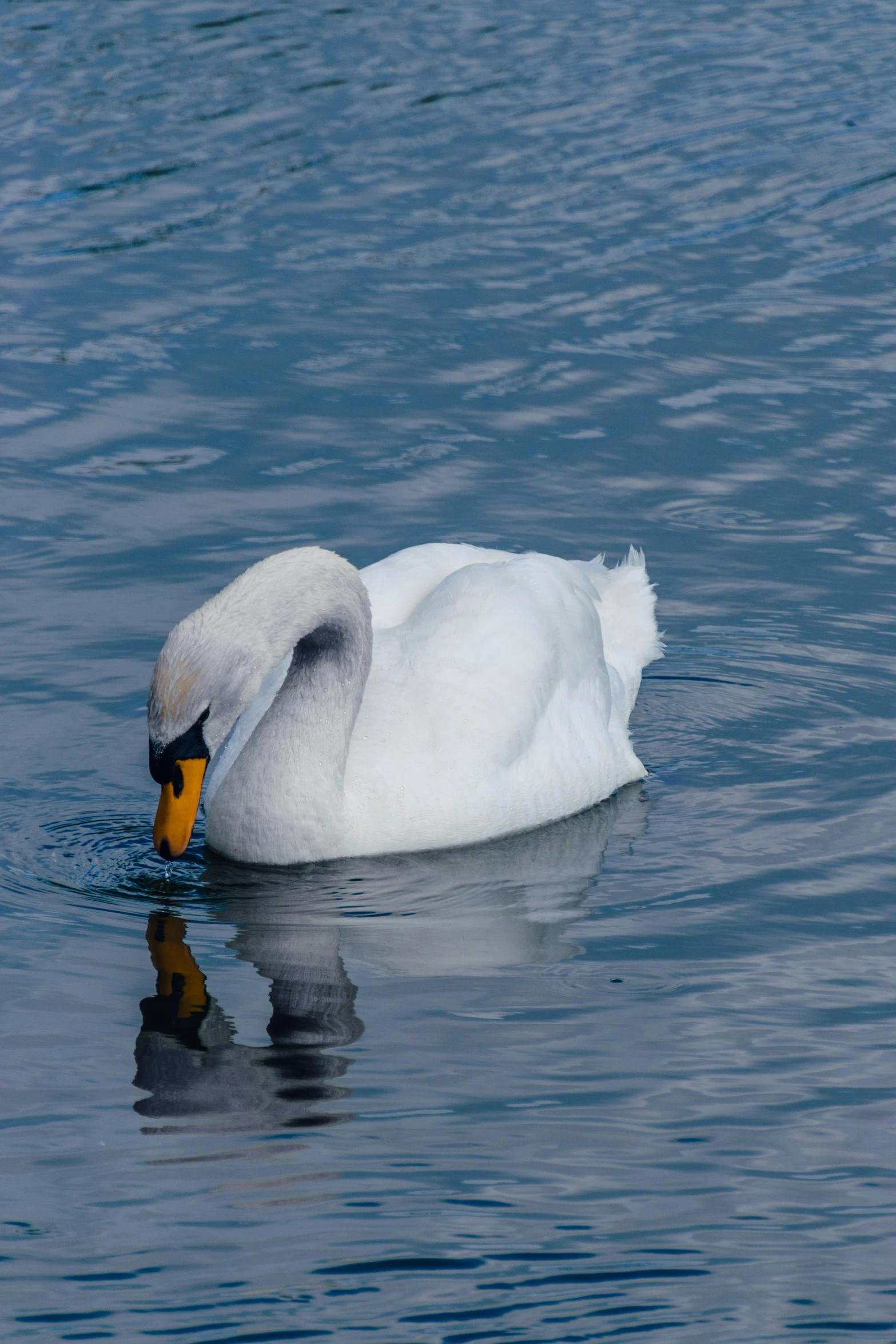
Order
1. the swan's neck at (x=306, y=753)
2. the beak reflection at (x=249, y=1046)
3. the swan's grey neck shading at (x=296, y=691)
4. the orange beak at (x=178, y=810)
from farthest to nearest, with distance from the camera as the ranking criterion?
1. the swan's neck at (x=306, y=753)
2. the swan's grey neck shading at (x=296, y=691)
3. the orange beak at (x=178, y=810)
4. the beak reflection at (x=249, y=1046)

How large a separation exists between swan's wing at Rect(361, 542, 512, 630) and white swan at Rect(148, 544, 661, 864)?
0.04ft

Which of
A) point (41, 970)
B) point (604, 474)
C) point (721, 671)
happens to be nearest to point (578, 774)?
point (721, 671)

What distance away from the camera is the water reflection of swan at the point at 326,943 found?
6.83 metres

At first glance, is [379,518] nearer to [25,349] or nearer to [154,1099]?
[25,349]

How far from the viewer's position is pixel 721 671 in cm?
1041

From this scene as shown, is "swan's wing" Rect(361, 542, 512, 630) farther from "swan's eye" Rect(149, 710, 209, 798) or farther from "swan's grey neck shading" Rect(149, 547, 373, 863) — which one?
"swan's eye" Rect(149, 710, 209, 798)

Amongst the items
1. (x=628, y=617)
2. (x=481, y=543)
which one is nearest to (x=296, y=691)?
(x=628, y=617)

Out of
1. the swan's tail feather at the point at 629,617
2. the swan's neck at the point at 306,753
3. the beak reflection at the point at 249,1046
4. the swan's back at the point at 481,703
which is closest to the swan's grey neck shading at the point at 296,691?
the swan's neck at the point at 306,753

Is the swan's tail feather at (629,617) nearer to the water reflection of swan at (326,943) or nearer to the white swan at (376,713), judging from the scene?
the white swan at (376,713)

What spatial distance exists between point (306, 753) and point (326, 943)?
0.90 meters

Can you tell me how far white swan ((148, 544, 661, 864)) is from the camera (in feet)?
25.5

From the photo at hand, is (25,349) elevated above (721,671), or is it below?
above

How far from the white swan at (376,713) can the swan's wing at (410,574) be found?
11mm

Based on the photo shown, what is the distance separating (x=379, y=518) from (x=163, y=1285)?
21.4ft
